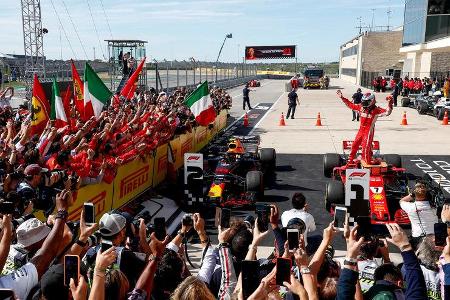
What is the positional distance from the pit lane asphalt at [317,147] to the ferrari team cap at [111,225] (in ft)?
12.7

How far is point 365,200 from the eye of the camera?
21.6 ft

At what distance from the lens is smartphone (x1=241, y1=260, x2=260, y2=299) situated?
9.25 feet

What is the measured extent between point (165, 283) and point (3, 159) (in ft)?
13.5

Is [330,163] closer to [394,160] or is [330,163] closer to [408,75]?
[394,160]

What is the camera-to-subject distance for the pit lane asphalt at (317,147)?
1037 centimetres

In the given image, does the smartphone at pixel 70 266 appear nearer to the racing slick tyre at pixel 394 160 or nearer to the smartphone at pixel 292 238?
the smartphone at pixel 292 238

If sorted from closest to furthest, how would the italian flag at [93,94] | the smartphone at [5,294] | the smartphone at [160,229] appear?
the smartphone at [5,294] → the smartphone at [160,229] → the italian flag at [93,94]

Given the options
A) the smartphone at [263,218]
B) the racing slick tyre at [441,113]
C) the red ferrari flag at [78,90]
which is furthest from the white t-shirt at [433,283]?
the racing slick tyre at [441,113]

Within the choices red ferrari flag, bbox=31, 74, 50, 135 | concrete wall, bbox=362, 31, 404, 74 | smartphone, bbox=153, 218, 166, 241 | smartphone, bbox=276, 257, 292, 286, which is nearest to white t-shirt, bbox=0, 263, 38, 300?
smartphone, bbox=153, 218, 166, 241

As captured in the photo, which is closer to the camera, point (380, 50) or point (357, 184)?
point (357, 184)

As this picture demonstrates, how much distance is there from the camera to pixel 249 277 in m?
2.83

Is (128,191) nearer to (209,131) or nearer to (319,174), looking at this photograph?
(319,174)

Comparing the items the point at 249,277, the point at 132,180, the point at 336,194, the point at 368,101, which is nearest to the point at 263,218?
the point at 249,277

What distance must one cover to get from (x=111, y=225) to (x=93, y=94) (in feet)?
23.3
